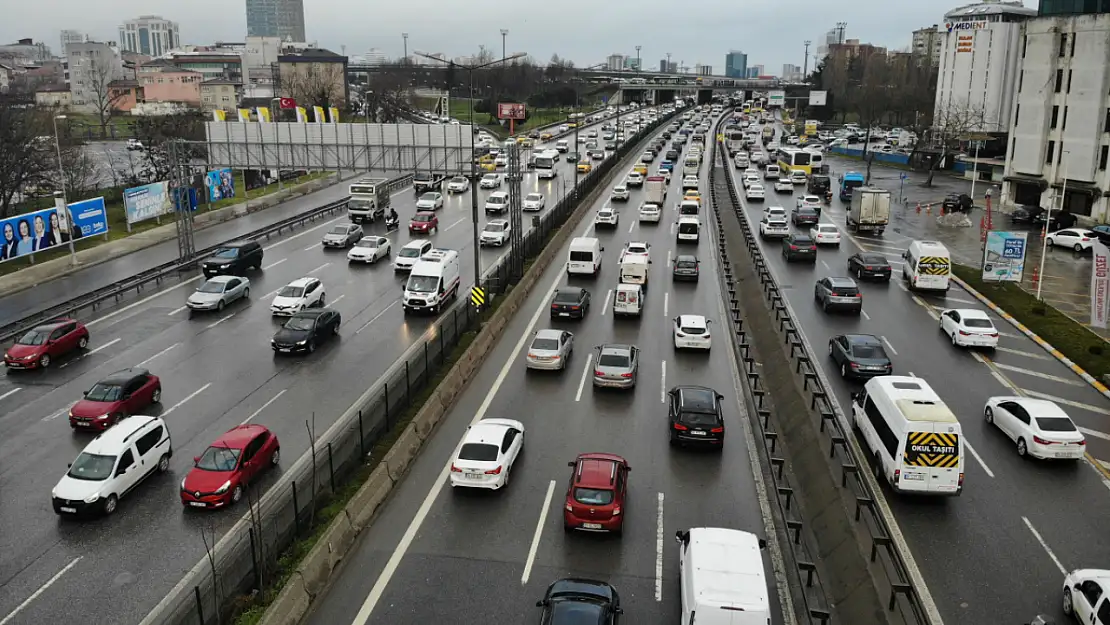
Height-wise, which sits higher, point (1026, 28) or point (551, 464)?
point (1026, 28)

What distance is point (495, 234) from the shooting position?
54250 millimetres

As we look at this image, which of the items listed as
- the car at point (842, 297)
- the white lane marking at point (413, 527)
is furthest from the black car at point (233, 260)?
the car at point (842, 297)

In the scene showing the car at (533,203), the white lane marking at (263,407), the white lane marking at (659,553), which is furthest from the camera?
the car at (533,203)

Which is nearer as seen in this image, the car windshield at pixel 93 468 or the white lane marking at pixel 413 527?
the white lane marking at pixel 413 527

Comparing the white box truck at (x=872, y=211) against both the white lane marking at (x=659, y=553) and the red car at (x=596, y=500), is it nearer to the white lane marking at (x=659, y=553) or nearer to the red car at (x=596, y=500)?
the white lane marking at (x=659, y=553)

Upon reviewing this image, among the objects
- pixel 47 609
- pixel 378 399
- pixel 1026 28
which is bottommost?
pixel 47 609

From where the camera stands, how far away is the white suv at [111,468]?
1959cm

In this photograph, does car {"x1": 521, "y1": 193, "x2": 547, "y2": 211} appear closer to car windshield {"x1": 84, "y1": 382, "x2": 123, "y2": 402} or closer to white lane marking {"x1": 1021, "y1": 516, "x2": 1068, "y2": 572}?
car windshield {"x1": 84, "y1": 382, "x2": 123, "y2": 402}

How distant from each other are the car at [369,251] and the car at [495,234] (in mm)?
6821

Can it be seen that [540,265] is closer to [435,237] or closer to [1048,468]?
[435,237]

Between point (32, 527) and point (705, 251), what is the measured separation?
131ft

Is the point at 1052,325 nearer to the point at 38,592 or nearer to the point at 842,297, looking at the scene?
the point at 842,297

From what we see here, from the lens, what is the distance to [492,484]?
67.9ft

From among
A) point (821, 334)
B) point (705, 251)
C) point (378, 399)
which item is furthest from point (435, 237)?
point (378, 399)
